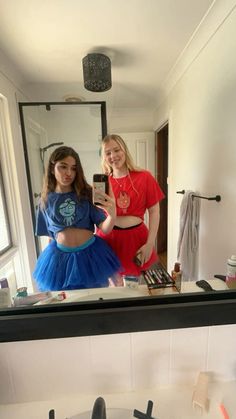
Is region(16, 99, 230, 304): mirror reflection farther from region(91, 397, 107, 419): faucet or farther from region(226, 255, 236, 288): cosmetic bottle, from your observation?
region(91, 397, 107, 419): faucet

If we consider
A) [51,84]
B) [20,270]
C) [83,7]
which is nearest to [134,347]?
[20,270]

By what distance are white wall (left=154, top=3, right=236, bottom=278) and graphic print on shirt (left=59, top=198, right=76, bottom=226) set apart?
0.35 meters

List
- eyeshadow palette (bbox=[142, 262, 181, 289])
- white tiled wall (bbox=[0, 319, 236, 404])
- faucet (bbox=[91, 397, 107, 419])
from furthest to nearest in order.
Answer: eyeshadow palette (bbox=[142, 262, 181, 289])
white tiled wall (bbox=[0, 319, 236, 404])
faucet (bbox=[91, 397, 107, 419])

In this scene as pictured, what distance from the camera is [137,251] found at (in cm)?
75

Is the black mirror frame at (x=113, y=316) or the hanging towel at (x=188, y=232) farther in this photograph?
the hanging towel at (x=188, y=232)

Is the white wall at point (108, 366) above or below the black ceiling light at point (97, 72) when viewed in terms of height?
below

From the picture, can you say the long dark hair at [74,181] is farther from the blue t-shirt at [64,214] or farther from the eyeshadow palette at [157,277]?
the eyeshadow palette at [157,277]

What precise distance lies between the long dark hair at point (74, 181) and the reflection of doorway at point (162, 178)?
0.26m

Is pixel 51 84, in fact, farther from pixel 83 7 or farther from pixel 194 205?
pixel 194 205

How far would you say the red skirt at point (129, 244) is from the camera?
28.9 inches

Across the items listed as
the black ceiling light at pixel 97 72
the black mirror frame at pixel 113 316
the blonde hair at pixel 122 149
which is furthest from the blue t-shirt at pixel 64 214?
the black ceiling light at pixel 97 72

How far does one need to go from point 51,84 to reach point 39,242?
0.50 metres

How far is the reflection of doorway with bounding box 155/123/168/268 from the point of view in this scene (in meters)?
0.73

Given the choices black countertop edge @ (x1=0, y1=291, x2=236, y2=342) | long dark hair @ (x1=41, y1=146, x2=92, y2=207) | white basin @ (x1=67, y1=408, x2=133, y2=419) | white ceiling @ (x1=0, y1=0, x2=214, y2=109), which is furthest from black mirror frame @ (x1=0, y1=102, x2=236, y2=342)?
white ceiling @ (x1=0, y1=0, x2=214, y2=109)
